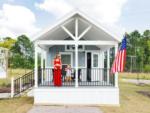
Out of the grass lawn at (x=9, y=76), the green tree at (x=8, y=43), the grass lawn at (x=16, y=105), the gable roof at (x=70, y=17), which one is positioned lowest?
the grass lawn at (x=16, y=105)

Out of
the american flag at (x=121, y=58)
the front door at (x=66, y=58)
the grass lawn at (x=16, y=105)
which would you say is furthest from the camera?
the front door at (x=66, y=58)

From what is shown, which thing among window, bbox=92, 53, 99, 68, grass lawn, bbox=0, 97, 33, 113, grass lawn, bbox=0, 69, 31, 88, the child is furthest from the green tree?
grass lawn, bbox=0, 97, 33, 113

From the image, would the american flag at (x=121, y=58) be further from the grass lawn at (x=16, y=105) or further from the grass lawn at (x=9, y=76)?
the grass lawn at (x=9, y=76)

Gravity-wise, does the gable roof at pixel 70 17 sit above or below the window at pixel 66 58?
above

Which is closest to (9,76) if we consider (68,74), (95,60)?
(95,60)

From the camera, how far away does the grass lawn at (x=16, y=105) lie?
17245 millimetres

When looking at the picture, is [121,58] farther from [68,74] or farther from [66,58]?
[66,58]

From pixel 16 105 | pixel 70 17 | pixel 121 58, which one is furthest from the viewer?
pixel 70 17

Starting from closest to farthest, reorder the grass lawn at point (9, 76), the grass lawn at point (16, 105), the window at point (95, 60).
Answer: the grass lawn at point (16, 105) < the window at point (95, 60) < the grass lawn at point (9, 76)

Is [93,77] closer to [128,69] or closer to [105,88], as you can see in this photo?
[105,88]

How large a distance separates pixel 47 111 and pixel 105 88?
13.9 ft

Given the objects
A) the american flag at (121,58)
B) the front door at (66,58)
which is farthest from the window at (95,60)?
A: the american flag at (121,58)

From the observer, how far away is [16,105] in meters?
19.1

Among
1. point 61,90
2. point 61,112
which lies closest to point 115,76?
point 61,90
